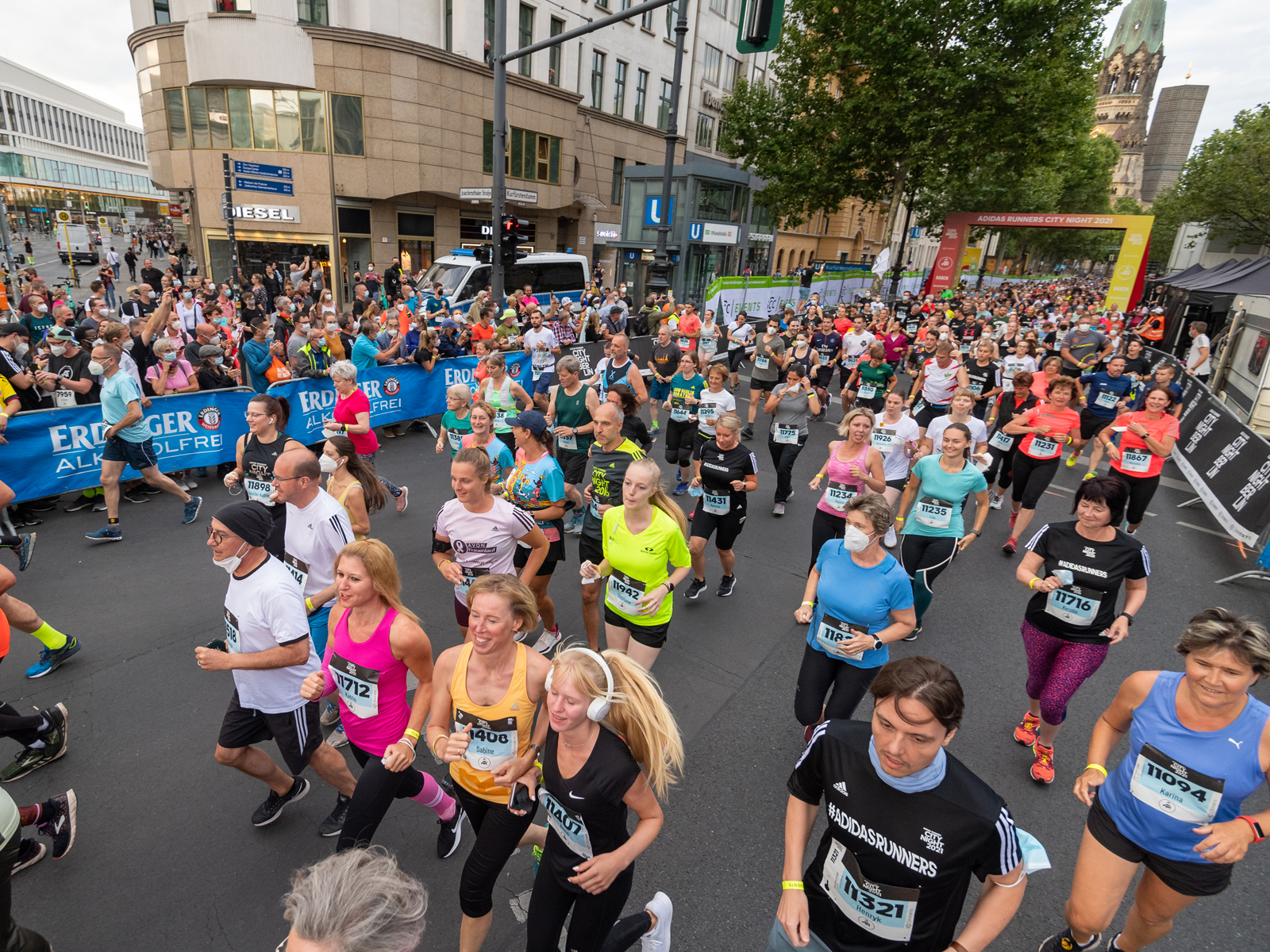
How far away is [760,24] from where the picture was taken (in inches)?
328

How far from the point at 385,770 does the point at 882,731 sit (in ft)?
7.19

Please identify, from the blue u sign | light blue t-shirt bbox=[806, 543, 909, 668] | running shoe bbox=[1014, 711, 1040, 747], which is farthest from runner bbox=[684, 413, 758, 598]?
the blue u sign

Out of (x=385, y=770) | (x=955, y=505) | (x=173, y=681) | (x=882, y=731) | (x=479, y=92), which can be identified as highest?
(x=479, y=92)

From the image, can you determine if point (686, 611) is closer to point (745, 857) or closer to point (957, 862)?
point (745, 857)

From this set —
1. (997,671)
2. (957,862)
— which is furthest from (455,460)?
(997,671)

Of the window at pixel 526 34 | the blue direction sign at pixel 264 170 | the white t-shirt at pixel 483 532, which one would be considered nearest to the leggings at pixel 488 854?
the white t-shirt at pixel 483 532

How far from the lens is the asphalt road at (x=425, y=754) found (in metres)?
3.29

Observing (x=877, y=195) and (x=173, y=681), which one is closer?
(x=173, y=681)

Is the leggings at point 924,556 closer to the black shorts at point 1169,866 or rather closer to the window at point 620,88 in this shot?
the black shorts at point 1169,866

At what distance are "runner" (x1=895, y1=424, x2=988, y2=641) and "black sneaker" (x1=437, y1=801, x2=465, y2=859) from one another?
12.1 feet

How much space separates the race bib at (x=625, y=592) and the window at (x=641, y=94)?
39.1 meters

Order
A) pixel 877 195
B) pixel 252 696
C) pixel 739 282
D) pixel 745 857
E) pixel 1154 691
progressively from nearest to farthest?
pixel 1154 691, pixel 252 696, pixel 745 857, pixel 739 282, pixel 877 195

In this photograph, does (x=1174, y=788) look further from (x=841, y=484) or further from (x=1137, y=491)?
(x=1137, y=491)

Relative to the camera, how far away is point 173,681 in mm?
4910
